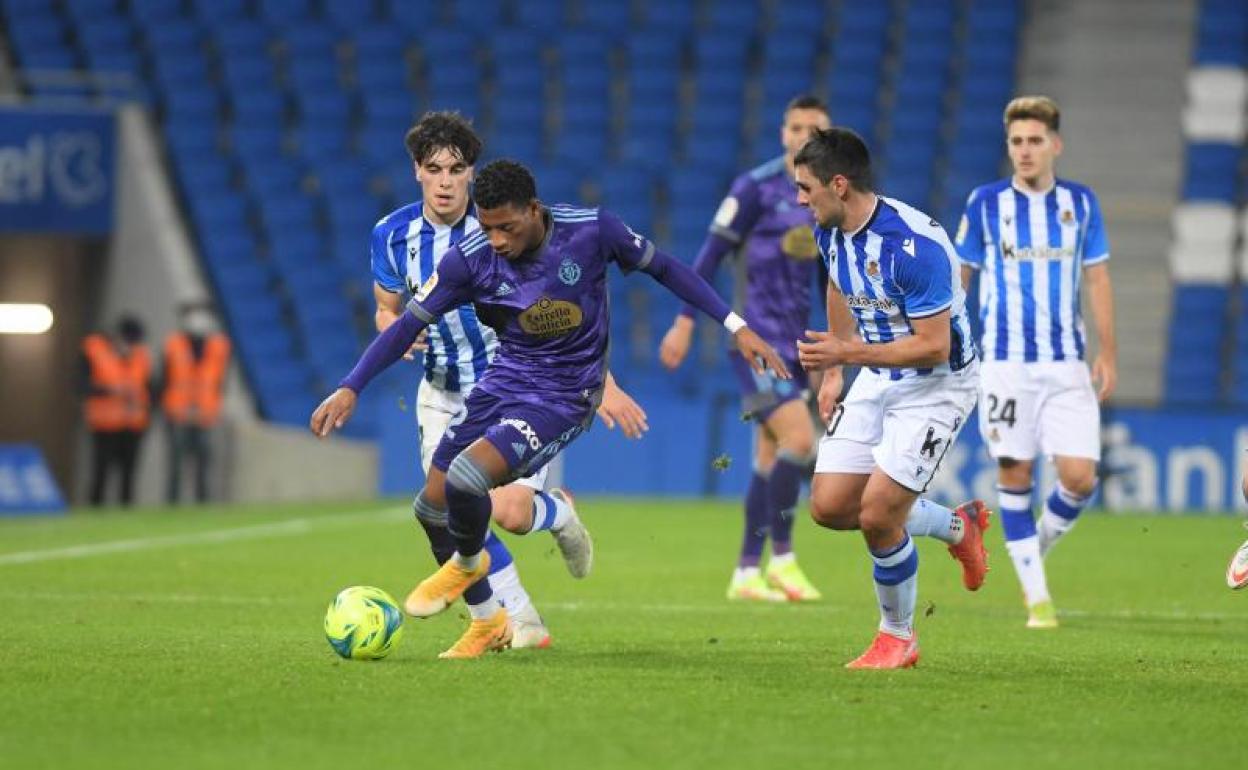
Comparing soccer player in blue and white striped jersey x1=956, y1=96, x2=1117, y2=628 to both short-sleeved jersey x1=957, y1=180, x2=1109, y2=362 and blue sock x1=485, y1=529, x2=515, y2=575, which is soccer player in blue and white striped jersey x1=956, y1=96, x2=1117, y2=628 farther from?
blue sock x1=485, y1=529, x2=515, y2=575

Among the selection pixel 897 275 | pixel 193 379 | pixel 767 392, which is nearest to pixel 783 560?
pixel 767 392

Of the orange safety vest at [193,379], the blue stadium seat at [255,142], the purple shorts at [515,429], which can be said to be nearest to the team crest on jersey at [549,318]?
the purple shorts at [515,429]

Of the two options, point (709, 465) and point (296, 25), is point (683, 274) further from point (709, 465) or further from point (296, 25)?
point (296, 25)

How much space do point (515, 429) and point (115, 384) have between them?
13.3 meters

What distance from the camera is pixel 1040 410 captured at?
32.9 feet

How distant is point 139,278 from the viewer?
72.1 feet

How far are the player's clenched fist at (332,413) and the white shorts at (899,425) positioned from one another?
175 cm

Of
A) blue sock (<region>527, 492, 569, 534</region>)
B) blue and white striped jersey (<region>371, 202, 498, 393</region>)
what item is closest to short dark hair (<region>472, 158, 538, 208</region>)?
blue and white striped jersey (<region>371, 202, 498, 393</region>)

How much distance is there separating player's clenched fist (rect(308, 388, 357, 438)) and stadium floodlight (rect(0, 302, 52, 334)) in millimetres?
16679

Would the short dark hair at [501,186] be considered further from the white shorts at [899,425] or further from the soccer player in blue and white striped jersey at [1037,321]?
the soccer player in blue and white striped jersey at [1037,321]

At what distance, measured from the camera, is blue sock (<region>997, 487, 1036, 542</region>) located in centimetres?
1002

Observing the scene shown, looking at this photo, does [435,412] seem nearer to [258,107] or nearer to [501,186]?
[501,186]

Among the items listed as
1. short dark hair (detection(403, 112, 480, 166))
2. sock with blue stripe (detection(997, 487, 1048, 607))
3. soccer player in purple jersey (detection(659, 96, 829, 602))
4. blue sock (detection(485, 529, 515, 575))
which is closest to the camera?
short dark hair (detection(403, 112, 480, 166))

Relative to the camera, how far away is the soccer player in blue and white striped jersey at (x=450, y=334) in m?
8.43
